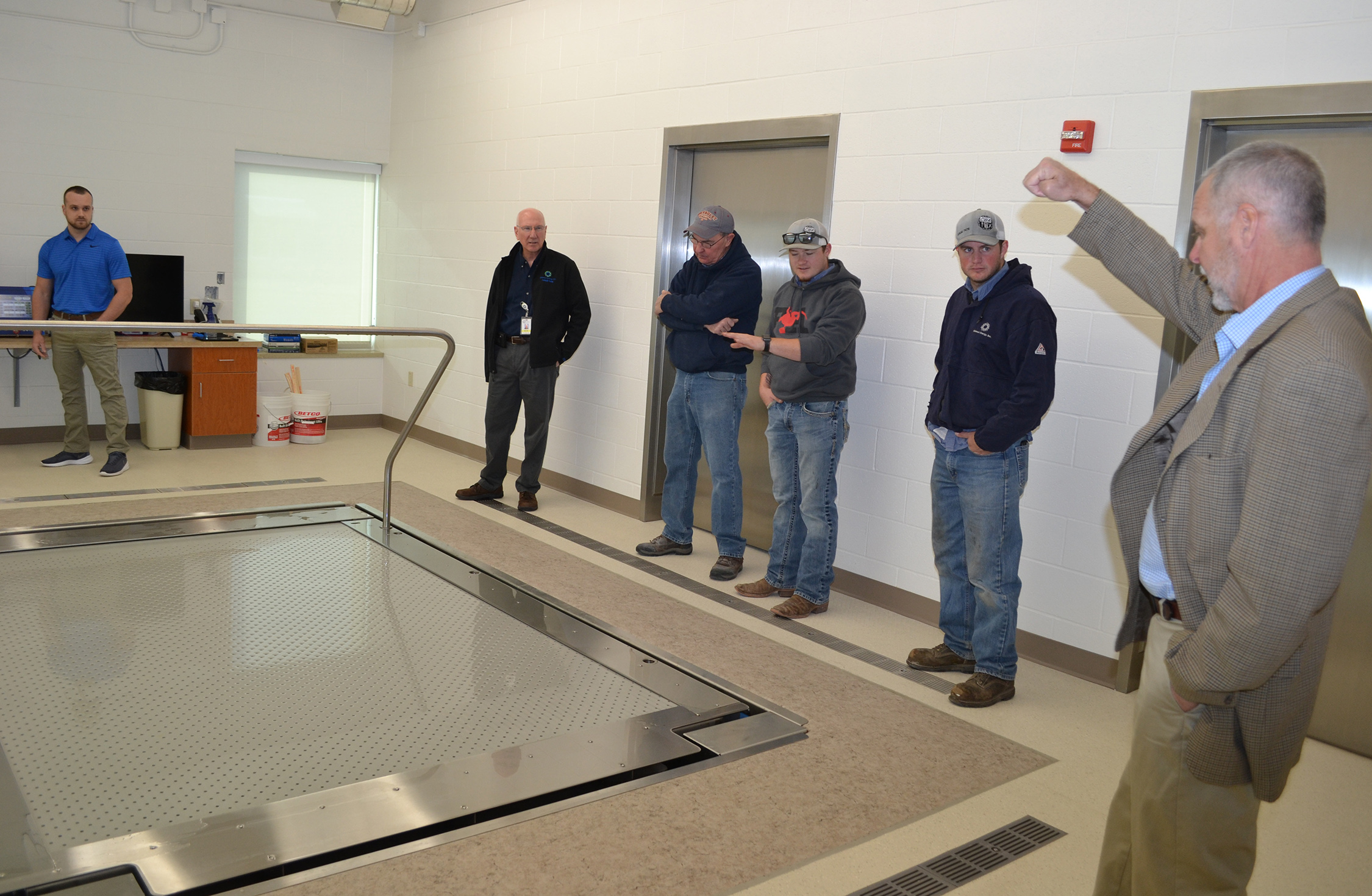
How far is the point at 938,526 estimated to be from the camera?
3.78 meters

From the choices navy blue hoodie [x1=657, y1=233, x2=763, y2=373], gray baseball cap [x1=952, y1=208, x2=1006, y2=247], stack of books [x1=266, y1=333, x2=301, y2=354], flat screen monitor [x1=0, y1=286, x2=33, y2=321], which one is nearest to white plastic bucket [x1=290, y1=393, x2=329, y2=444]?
stack of books [x1=266, y1=333, x2=301, y2=354]

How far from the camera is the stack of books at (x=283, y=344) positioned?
7.65 m

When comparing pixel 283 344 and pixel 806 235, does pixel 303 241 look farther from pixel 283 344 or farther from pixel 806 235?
pixel 806 235

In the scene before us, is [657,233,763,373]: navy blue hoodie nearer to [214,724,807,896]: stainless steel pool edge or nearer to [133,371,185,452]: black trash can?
[214,724,807,896]: stainless steel pool edge

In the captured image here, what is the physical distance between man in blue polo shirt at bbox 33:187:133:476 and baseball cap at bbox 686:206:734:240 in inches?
148

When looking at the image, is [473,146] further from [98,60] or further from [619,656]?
[619,656]

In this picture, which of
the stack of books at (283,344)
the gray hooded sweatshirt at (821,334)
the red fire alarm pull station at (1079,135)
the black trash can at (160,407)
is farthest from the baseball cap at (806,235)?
the stack of books at (283,344)

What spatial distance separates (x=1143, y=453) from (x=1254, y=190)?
47 cm

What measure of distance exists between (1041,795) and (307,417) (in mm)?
5839

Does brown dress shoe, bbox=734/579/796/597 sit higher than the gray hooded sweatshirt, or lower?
lower

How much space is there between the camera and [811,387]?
4.25 m

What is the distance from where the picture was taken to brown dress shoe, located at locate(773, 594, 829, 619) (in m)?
4.29

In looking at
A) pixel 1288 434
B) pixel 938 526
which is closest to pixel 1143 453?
pixel 1288 434

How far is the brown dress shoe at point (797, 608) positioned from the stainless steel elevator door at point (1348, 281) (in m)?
1.79
